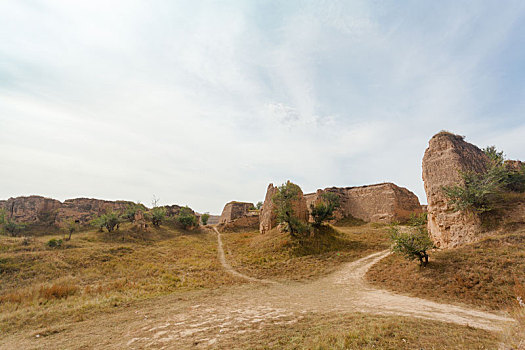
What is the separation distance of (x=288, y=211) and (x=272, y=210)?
20.4ft

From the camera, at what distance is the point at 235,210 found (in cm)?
4331

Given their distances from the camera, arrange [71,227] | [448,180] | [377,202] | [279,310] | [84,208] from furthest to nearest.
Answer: [84,208]
[377,202]
[71,227]
[448,180]
[279,310]

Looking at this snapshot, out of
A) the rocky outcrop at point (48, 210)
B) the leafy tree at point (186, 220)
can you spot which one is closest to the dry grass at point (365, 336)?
the rocky outcrop at point (48, 210)

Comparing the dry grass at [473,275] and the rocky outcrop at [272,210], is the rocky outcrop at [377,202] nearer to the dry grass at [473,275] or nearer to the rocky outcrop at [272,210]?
the rocky outcrop at [272,210]

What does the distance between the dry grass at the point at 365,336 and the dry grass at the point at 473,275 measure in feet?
14.8

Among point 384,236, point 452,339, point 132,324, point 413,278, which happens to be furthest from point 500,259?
point 132,324

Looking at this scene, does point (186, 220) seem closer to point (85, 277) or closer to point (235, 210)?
point (235, 210)

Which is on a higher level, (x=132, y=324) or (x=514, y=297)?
(x=514, y=297)

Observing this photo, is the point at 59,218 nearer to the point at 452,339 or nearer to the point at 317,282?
the point at 317,282

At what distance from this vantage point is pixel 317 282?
40.1ft

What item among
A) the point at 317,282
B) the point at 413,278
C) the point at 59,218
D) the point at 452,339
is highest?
the point at 59,218

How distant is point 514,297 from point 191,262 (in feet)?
58.6

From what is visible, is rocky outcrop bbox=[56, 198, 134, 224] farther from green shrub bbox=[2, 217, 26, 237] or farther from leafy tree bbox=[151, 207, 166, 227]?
green shrub bbox=[2, 217, 26, 237]

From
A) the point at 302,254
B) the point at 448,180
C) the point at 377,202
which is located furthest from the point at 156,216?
the point at 448,180
